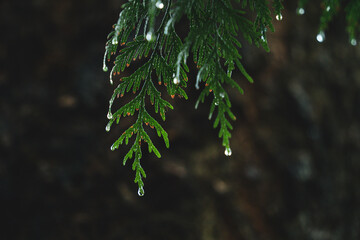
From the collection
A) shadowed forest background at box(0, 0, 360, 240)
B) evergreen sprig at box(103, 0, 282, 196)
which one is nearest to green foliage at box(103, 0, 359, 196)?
evergreen sprig at box(103, 0, 282, 196)

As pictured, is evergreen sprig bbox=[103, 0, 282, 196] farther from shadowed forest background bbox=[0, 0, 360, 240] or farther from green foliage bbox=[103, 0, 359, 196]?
shadowed forest background bbox=[0, 0, 360, 240]

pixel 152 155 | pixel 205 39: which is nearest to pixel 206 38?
pixel 205 39

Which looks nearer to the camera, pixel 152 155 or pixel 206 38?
pixel 206 38

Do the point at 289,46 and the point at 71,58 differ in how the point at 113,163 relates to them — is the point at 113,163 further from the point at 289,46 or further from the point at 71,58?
the point at 289,46

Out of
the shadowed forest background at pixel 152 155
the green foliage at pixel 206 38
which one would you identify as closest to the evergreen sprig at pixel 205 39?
the green foliage at pixel 206 38

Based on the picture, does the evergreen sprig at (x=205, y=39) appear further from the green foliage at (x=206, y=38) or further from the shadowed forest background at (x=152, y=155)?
the shadowed forest background at (x=152, y=155)

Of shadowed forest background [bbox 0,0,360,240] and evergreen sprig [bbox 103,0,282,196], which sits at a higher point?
shadowed forest background [bbox 0,0,360,240]

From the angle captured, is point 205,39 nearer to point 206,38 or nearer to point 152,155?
point 206,38

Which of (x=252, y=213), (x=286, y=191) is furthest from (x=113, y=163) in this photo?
(x=286, y=191)
